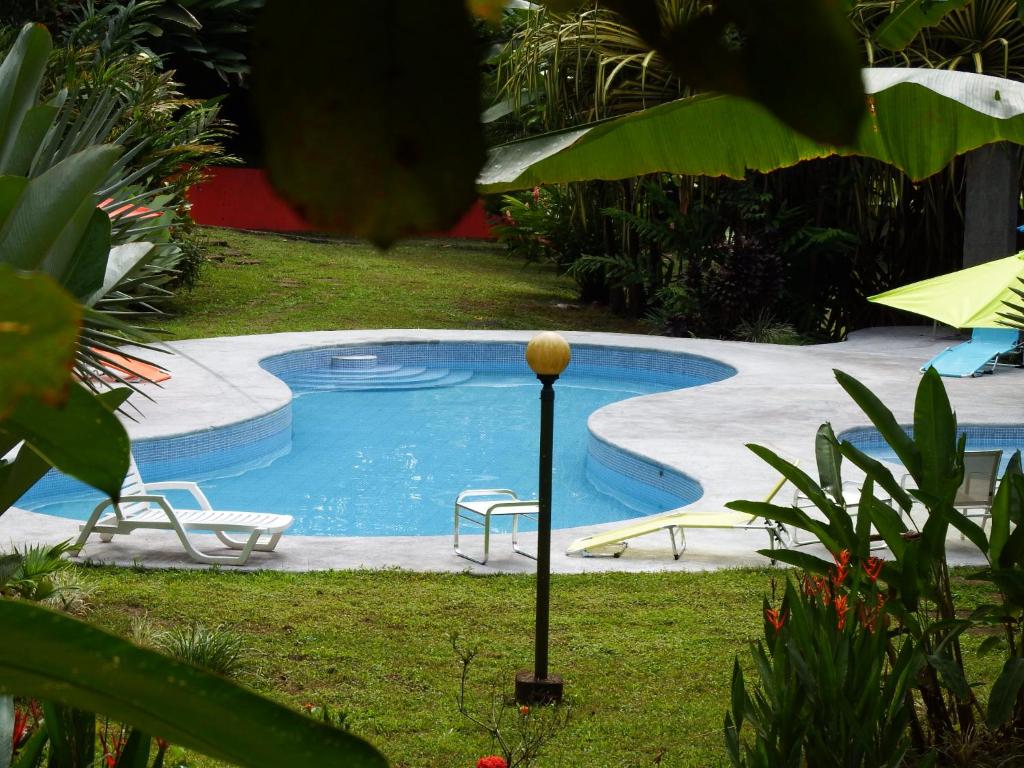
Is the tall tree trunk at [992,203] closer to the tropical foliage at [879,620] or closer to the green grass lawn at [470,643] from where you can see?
the green grass lawn at [470,643]

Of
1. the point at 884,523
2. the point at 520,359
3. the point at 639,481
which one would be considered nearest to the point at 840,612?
the point at 884,523

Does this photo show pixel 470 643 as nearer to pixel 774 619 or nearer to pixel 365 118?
pixel 774 619

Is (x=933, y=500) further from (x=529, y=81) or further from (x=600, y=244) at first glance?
(x=600, y=244)

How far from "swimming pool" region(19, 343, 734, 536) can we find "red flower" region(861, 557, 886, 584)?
16.2ft

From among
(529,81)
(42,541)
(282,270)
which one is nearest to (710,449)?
(42,541)

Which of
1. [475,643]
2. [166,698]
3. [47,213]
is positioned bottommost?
[475,643]

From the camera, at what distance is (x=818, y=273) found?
1683 cm

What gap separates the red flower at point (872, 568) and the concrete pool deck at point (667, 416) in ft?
10.6

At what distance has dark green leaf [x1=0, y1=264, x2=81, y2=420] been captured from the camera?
222mm

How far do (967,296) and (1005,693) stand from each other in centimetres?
526

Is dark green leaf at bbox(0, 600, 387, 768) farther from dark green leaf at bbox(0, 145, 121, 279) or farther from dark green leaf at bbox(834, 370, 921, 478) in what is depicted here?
dark green leaf at bbox(834, 370, 921, 478)

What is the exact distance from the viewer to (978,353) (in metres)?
12.7

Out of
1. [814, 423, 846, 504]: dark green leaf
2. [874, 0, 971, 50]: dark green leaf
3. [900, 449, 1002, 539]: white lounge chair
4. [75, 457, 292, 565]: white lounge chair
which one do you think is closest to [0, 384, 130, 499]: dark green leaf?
[874, 0, 971, 50]: dark green leaf

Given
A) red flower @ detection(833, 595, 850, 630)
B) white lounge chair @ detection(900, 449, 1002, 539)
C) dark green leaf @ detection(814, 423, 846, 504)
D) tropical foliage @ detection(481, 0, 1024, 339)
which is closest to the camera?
tropical foliage @ detection(481, 0, 1024, 339)
